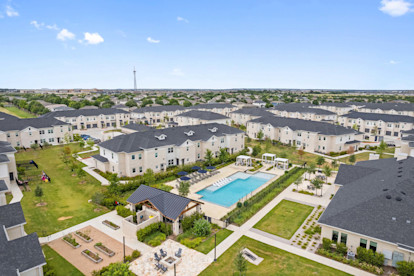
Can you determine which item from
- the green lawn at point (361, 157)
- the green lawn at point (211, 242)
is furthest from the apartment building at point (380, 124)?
the green lawn at point (211, 242)

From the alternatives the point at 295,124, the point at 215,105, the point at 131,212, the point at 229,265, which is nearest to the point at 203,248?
the point at 229,265

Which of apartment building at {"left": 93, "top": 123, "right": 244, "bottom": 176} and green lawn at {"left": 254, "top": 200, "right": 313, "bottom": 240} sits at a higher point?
apartment building at {"left": 93, "top": 123, "right": 244, "bottom": 176}

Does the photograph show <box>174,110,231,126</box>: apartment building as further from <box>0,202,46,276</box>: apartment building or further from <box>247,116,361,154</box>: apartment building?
<box>0,202,46,276</box>: apartment building

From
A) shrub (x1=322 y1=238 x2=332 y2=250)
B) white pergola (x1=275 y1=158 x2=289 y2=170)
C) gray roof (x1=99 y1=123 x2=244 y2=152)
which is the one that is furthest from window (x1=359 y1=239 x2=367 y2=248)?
gray roof (x1=99 y1=123 x2=244 y2=152)

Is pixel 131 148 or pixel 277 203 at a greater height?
pixel 131 148

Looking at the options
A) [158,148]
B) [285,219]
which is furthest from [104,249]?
[158,148]

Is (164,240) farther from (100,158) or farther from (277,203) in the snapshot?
(100,158)

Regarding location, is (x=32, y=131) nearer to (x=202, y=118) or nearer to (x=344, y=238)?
(x=202, y=118)
